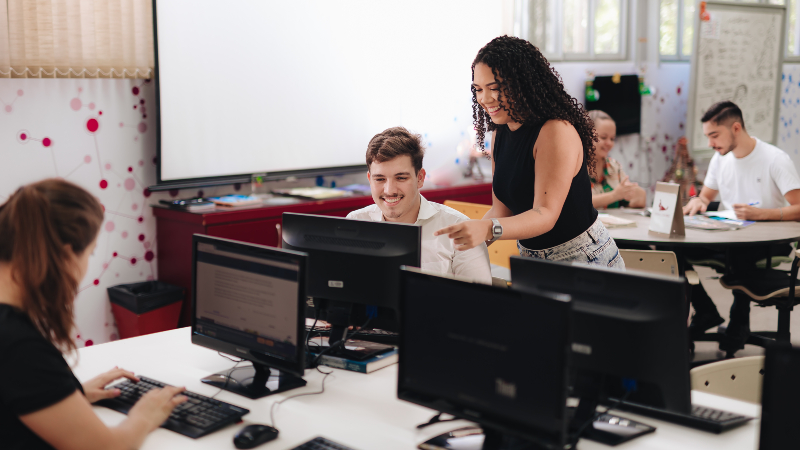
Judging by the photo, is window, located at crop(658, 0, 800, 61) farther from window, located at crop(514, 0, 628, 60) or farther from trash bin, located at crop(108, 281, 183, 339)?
trash bin, located at crop(108, 281, 183, 339)

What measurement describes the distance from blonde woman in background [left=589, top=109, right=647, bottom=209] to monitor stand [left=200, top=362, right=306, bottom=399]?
8.91 feet

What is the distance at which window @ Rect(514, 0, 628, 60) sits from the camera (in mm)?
5582

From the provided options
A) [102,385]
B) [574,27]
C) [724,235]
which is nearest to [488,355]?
[102,385]

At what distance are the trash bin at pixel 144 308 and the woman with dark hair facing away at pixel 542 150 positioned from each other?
78.2 inches

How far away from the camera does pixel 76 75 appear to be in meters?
3.40

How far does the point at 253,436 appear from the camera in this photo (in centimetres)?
153

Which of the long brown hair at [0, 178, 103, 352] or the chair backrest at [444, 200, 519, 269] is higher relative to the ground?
the long brown hair at [0, 178, 103, 352]

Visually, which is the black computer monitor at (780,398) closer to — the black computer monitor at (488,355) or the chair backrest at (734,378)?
the black computer monitor at (488,355)

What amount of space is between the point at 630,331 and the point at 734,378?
0.55 metres

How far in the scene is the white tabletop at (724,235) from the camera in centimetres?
347

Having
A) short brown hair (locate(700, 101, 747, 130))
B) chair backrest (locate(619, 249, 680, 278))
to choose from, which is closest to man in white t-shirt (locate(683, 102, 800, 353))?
short brown hair (locate(700, 101, 747, 130))

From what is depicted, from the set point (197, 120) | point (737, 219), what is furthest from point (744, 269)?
point (197, 120)

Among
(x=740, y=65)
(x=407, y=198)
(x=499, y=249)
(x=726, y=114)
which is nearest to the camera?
(x=407, y=198)

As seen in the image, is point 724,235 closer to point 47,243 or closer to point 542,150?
point 542,150
